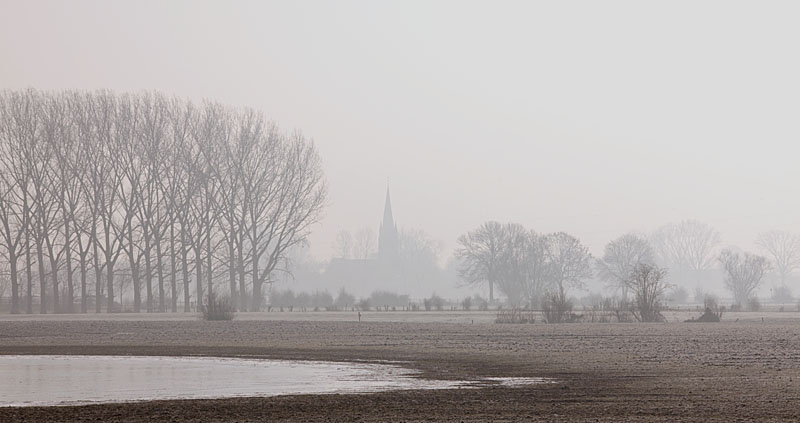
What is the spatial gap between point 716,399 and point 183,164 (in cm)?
7417

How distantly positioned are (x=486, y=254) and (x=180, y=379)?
102908 millimetres

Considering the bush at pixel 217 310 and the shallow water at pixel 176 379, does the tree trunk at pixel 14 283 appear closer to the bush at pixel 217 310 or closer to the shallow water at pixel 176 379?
the bush at pixel 217 310

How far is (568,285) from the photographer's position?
134375mm

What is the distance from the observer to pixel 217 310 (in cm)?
6625

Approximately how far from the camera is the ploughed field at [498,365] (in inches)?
736

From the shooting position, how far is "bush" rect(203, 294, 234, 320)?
6606cm

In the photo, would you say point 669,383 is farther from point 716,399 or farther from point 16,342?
point 16,342

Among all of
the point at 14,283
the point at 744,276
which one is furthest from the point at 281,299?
the point at 744,276

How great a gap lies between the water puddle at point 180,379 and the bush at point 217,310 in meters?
33.1

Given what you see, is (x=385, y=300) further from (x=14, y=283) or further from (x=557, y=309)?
(x=557, y=309)

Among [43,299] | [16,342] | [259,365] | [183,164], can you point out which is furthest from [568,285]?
[259,365]

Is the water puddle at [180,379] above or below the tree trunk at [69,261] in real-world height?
below

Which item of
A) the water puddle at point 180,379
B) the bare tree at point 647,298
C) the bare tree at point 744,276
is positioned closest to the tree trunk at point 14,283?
the bare tree at point 647,298

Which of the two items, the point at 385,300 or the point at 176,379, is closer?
the point at 176,379
